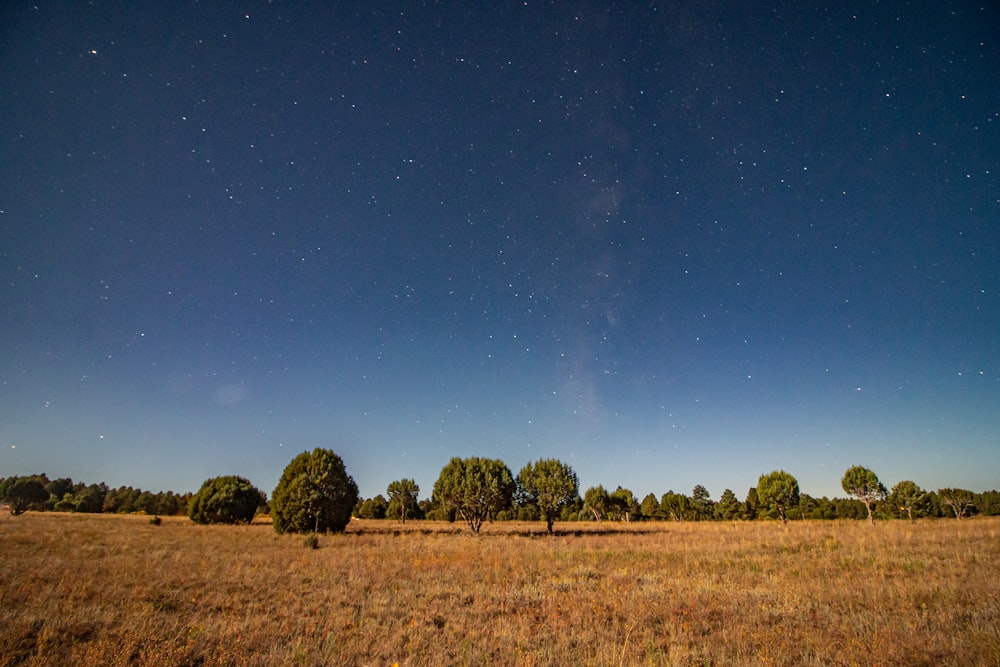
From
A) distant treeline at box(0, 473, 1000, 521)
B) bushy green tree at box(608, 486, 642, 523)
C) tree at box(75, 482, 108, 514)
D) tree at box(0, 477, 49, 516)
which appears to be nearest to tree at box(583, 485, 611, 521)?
distant treeline at box(0, 473, 1000, 521)

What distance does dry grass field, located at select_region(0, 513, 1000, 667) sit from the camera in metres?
6.43

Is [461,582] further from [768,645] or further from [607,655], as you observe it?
[768,645]

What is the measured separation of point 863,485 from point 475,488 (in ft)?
162

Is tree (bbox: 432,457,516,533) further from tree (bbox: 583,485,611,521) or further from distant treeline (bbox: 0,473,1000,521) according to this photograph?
tree (bbox: 583,485,611,521)

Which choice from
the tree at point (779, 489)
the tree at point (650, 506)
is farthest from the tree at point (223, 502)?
the tree at point (650, 506)

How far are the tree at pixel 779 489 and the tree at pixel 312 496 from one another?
57.0m

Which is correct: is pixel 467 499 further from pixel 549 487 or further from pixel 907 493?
pixel 907 493

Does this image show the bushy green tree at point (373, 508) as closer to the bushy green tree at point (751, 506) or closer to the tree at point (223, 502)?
the tree at point (223, 502)

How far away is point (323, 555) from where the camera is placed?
1783 cm

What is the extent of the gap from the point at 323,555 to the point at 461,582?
28.9 ft

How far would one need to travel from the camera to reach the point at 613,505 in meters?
89.2

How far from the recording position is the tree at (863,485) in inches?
1956

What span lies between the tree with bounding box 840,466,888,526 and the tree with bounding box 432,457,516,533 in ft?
147

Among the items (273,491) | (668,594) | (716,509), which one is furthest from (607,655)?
(716,509)
